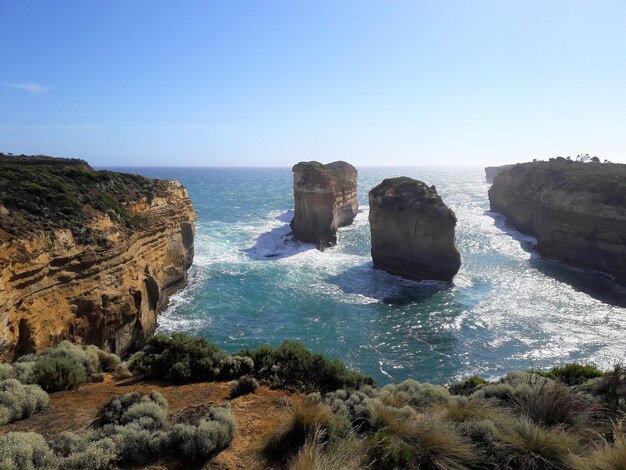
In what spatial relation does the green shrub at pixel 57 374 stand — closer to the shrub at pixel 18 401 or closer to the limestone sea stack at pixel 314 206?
the shrub at pixel 18 401

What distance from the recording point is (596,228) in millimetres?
31328

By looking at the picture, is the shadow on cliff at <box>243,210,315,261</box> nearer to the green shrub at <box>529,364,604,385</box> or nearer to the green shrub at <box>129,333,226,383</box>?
the green shrub at <box>129,333,226,383</box>

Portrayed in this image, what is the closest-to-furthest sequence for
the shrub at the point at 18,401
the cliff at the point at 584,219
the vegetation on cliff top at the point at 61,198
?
1. the shrub at the point at 18,401
2. the vegetation on cliff top at the point at 61,198
3. the cliff at the point at 584,219

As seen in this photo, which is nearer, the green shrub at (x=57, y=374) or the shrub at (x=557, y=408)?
the shrub at (x=557, y=408)

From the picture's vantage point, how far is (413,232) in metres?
30.2

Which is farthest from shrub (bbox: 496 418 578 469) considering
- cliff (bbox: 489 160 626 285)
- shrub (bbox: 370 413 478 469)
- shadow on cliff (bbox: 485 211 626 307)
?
cliff (bbox: 489 160 626 285)

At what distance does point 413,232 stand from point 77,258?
74.6ft

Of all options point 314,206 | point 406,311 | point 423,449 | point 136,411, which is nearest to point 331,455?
point 423,449

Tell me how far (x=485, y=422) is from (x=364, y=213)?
5641cm

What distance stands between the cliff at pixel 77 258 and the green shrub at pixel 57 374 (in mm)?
3745

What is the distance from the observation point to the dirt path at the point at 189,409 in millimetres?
5668

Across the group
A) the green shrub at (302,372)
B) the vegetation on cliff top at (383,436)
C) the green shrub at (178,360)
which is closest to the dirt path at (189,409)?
the vegetation on cliff top at (383,436)

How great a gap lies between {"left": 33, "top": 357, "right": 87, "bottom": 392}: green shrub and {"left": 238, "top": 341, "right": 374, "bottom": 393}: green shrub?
378cm

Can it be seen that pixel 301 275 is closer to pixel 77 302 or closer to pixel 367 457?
pixel 77 302
